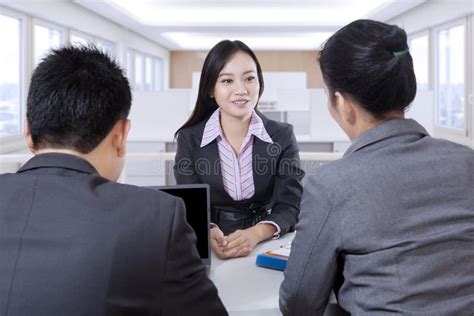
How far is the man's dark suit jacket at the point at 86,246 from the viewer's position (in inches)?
27.8

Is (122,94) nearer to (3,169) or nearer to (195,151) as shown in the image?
(195,151)

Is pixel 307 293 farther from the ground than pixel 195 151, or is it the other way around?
pixel 195 151

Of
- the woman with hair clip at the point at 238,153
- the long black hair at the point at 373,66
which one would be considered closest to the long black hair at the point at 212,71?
the woman with hair clip at the point at 238,153

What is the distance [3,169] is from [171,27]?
6.12 metres

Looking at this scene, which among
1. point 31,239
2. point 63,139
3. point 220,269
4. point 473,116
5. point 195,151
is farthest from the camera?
point 473,116

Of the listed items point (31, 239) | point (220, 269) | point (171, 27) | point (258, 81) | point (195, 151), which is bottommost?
point (220, 269)

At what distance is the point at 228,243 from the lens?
1.44 meters

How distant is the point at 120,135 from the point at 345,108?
18.8 inches

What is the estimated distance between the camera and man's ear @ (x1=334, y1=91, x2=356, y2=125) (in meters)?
1.07

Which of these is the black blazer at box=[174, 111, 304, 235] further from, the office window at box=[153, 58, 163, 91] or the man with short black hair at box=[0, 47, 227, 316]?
the office window at box=[153, 58, 163, 91]

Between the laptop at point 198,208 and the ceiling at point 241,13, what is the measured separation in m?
5.58

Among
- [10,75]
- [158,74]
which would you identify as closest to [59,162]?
[10,75]

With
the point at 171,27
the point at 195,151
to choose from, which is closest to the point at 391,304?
the point at 195,151

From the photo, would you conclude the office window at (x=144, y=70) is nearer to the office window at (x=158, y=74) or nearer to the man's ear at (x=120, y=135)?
the office window at (x=158, y=74)
